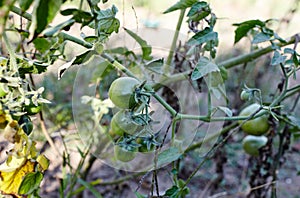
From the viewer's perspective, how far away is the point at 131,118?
0.51m

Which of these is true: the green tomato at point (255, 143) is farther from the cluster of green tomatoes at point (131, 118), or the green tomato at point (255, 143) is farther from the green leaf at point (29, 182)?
the green leaf at point (29, 182)

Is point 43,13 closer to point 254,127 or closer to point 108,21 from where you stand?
point 108,21

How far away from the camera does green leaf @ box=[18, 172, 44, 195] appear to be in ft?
1.39

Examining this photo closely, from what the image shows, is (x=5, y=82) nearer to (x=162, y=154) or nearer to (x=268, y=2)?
(x=162, y=154)

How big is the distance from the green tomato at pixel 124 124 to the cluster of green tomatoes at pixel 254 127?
190mm

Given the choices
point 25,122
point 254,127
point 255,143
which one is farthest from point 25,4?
point 255,143

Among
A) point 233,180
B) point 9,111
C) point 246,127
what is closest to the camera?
point 9,111

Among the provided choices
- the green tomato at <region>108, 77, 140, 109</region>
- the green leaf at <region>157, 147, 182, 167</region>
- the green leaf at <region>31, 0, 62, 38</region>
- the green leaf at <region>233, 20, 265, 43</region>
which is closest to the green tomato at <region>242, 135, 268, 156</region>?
the green leaf at <region>233, 20, 265, 43</region>

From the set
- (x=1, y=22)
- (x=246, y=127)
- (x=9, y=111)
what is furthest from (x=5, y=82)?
(x=246, y=127)

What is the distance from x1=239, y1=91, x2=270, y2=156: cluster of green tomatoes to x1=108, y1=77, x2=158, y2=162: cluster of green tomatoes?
7.0 inches

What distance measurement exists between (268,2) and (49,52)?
3180mm

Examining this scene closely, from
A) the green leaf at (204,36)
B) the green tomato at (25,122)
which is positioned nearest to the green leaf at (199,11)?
the green leaf at (204,36)

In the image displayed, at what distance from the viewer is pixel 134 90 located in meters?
0.49

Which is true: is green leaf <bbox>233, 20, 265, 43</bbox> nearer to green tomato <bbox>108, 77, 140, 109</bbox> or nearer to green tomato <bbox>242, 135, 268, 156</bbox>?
green tomato <bbox>108, 77, 140, 109</bbox>
